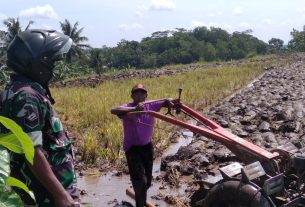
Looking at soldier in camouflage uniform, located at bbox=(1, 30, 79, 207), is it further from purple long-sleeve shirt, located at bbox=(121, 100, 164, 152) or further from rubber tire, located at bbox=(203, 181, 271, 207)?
purple long-sleeve shirt, located at bbox=(121, 100, 164, 152)

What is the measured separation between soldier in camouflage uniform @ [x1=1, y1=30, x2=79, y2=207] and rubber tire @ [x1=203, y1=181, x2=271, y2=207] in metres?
1.90

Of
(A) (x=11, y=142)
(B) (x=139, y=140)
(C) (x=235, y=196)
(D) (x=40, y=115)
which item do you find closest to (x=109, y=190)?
(B) (x=139, y=140)

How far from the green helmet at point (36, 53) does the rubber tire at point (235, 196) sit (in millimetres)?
2203

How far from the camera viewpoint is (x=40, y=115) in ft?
6.70

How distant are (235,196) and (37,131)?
7.59 ft

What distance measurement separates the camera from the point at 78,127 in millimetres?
11172

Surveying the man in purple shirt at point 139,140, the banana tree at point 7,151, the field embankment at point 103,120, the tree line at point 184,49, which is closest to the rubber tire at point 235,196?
the man in purple shirt at point 139,140

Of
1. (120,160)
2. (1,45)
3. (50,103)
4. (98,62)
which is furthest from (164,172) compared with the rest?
(98,62)

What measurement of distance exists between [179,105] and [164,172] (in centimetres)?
280

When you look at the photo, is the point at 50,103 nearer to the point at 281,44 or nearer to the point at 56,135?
the point at 56,135

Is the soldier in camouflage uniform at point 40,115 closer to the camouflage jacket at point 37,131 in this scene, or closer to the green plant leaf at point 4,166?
the camouflage jacket at point 37,131

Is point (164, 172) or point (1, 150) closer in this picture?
point (1, 150)

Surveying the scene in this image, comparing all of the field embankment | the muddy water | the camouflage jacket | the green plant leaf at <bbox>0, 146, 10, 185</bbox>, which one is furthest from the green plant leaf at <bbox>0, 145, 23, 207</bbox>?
the field embankment

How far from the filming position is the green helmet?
212 centimetres
